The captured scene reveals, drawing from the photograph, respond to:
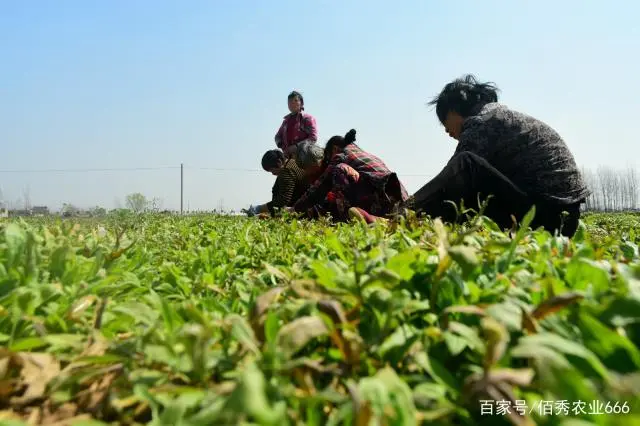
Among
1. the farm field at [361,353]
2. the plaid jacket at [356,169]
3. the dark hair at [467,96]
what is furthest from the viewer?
the plaid jacket at [356,169]

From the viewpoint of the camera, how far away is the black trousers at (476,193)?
4.14 meters

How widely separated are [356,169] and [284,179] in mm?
2069

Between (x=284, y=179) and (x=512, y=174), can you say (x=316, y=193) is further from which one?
(x=512, y=174)

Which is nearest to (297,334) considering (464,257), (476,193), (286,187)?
(464,257)

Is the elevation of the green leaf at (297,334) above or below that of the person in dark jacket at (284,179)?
above

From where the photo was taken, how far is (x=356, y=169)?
6.32 meters

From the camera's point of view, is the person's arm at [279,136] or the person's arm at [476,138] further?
the person's arm at [279,136]

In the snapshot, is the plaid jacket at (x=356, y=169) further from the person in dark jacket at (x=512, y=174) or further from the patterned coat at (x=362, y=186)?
the person in dark jacket at (x=512, y=174)

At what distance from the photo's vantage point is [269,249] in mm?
2256

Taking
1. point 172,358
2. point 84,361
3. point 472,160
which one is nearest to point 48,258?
point 84,361

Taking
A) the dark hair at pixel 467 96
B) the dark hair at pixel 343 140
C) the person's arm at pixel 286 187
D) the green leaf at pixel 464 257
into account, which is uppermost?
the dark hair at pixel 467 96

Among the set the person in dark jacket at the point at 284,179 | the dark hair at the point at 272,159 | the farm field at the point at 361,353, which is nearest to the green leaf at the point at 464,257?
the farm field at the point at 361,353

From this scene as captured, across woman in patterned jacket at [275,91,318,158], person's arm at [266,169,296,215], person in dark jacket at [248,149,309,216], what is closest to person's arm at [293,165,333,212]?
person in dark jacket at [248,149,309,216]

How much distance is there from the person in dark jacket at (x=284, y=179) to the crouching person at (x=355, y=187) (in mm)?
1273
